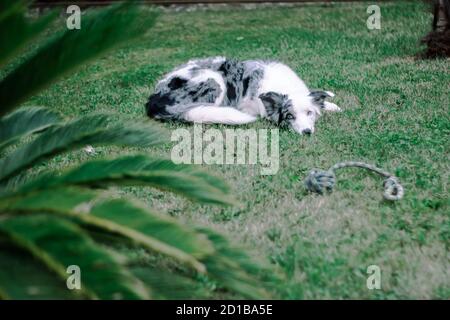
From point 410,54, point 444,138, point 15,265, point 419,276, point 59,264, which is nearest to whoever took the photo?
point 59,264

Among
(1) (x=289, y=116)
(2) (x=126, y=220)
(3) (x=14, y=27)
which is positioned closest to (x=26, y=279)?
(2) (x=126, y=220)

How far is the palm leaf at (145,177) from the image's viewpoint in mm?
2980

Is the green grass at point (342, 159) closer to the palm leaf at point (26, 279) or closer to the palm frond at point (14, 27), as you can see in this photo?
the palm leaf at point (26, 279)

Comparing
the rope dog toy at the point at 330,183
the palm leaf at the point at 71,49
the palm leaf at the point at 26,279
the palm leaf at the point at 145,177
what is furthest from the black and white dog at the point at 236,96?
the palm leaf at the point at 26,279

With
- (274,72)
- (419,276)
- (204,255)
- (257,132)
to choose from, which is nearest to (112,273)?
(204,255)

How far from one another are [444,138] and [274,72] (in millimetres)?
2550

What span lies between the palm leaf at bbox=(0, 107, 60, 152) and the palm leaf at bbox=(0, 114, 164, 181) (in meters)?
0.17

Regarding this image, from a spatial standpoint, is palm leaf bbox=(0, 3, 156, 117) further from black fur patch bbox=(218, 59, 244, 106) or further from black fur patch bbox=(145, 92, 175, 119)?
black fur patch bbox=(218, 59, 244, 106)

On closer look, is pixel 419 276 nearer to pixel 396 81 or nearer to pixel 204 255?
pixel 204 255

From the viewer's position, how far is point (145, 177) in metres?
3.19

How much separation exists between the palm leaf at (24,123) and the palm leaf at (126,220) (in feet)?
3.27

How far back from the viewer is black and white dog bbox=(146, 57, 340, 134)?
6.61 meters
